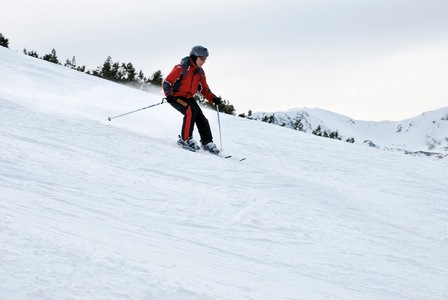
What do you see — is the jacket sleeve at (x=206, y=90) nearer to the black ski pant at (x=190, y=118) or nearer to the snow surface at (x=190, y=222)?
the black ski pant at (x=190, y=118)

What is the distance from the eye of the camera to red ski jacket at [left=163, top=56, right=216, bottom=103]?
23.9 feet

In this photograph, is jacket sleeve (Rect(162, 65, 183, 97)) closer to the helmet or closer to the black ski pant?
the black ski pant

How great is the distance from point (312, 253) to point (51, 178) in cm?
236

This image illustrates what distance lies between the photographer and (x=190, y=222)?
338 centimetres

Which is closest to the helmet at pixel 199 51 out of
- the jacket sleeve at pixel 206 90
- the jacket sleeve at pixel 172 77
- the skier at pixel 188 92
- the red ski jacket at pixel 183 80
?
the skier at pixel 188 92

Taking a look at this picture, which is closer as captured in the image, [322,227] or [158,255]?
[158,255]

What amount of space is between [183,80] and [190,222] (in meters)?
4.43

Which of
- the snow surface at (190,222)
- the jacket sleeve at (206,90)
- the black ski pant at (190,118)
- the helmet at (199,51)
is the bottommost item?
the snow surface at (190,222)

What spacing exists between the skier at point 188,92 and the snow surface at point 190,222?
1.53 ft

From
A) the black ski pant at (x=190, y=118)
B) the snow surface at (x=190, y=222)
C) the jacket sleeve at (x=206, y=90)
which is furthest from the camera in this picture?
the jacket sleeve at (x=206, y=90)

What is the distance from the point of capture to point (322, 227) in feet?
12.7

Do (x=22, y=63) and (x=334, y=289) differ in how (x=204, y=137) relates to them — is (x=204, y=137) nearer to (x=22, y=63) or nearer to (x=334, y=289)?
(x=334, y=289)

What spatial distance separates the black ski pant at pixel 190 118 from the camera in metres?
7.16

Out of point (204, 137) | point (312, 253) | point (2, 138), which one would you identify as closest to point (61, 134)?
point (2, 138)
